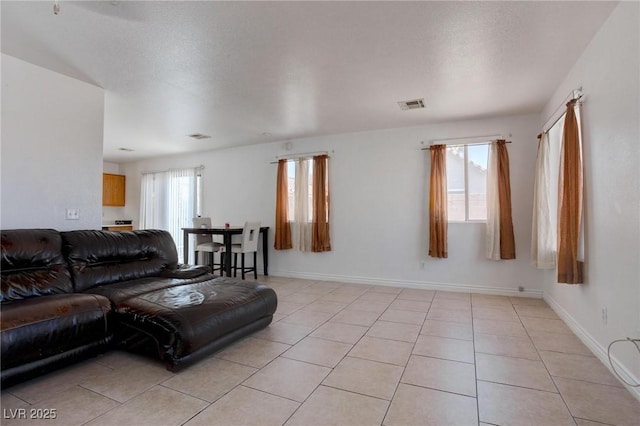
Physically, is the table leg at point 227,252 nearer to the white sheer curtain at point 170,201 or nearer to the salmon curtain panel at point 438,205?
the white sheer curtain at point 170,201

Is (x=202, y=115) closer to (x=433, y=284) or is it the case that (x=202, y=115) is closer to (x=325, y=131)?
(x=325, y=131)

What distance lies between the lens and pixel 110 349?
251 cm

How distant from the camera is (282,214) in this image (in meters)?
5.70

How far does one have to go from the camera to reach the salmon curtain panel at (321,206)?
17.5ft

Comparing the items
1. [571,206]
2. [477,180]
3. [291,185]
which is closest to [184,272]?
[291,185]

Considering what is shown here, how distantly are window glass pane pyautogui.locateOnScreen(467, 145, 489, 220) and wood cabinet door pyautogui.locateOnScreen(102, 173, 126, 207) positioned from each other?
26.0 ft

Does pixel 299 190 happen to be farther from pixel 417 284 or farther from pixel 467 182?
pixel 467 182

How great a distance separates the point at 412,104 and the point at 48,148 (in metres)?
3.92

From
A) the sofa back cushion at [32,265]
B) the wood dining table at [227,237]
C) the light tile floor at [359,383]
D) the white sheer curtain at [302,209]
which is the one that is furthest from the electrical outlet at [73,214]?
the white sheer curtain at [302,209]

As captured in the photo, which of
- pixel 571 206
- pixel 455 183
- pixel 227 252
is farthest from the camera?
pixel 227 252

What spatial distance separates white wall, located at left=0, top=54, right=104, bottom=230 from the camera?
9.29 feet

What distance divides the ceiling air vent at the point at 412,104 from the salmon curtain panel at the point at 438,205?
858 millimetres

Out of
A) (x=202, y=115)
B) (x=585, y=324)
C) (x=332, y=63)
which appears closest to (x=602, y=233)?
(x=585, y=324)

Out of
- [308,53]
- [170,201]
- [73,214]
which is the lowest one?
[73,214]
